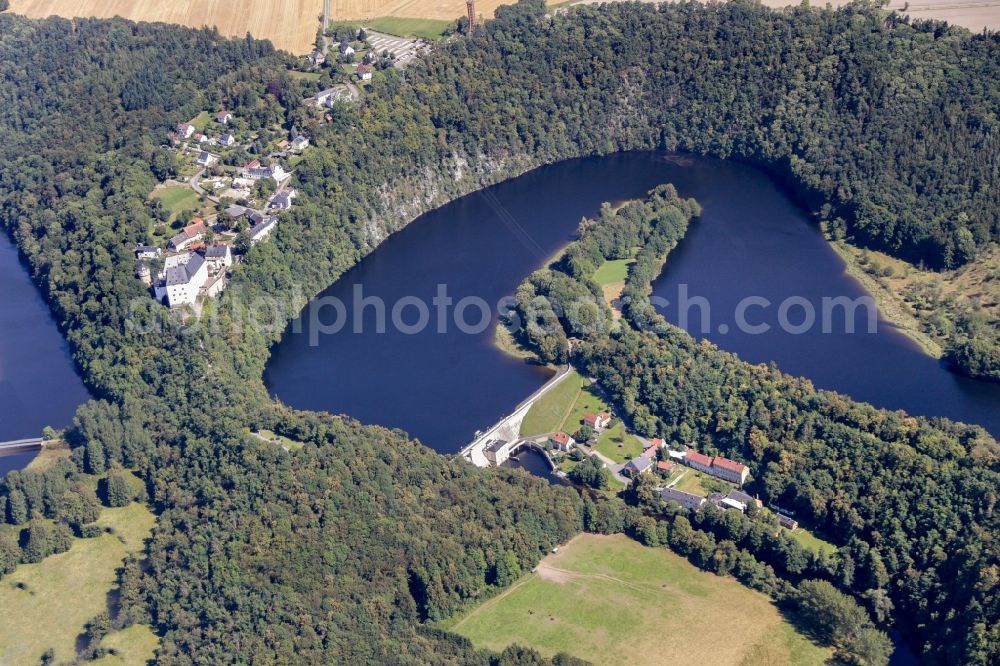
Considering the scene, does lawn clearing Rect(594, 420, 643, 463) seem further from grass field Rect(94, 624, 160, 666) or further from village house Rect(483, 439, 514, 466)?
grass field Rect(94, 624, 160, 666)

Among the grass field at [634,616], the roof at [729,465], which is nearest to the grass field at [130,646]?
the grass field at [634,616]

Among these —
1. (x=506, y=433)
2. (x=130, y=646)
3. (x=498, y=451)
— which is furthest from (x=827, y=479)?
(x=130, y=646)

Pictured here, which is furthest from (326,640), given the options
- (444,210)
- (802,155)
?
(802,155)

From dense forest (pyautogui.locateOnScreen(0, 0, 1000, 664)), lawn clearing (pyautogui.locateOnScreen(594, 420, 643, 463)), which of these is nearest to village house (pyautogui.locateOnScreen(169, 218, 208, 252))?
dense forest (pyautogui.locateOnScreen(0, 0, 1000, 664))

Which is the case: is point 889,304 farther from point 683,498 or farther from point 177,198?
point 177,198

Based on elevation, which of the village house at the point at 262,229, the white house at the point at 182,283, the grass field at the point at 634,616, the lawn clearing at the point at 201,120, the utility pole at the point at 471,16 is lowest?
the grass field at the point at 634,616

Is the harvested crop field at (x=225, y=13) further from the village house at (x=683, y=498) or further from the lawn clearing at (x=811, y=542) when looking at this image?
the lawn clearing at (x=811, y=542)

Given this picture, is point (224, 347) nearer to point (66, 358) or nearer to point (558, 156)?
point (66, 358)
